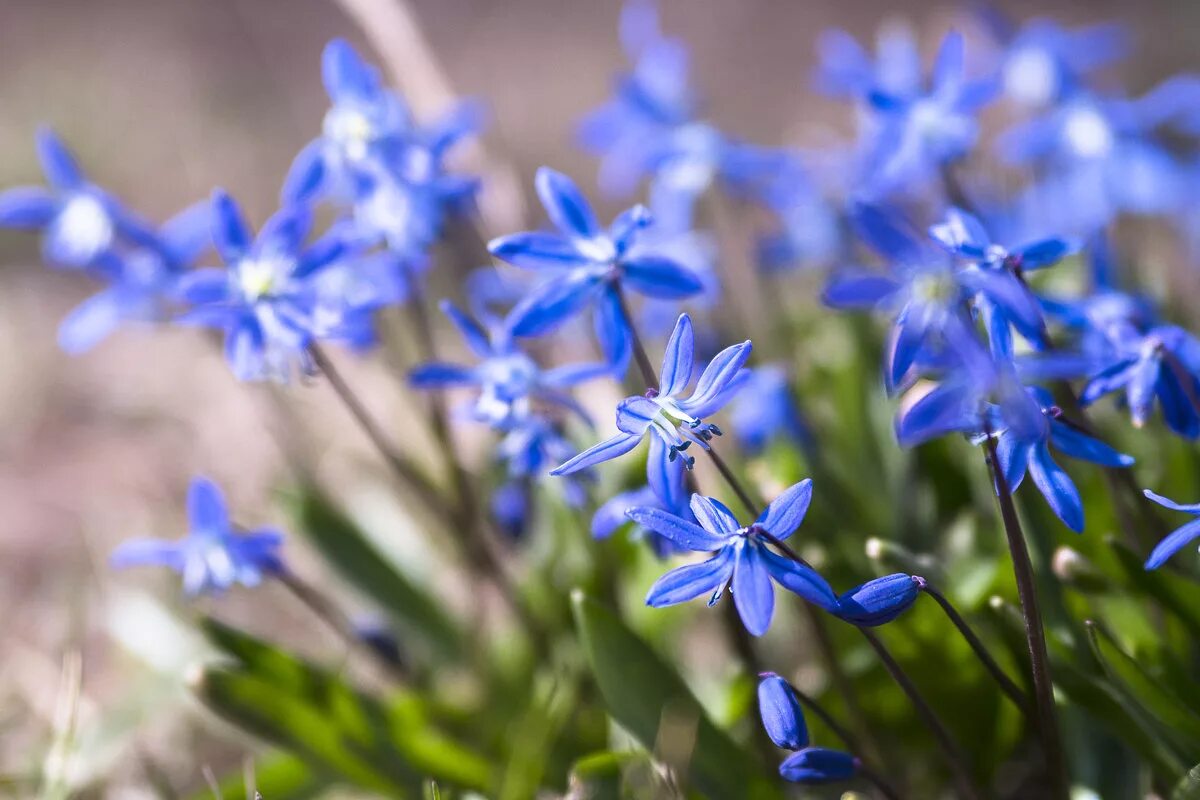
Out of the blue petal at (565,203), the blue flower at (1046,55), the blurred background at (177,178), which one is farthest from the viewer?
the blurred background at (177,178)

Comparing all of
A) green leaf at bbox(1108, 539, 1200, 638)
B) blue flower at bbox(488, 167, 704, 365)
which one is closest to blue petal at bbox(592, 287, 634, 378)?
blue flower at bbox(488, 167, 704, 365)

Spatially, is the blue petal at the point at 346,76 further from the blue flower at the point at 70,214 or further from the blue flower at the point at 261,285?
the blue flower at the point at 70,214

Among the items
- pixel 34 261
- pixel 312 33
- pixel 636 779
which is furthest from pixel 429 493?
pixel 312 33

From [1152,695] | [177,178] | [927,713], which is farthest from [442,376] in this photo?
[177,178]

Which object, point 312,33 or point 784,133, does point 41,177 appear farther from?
point 784,133


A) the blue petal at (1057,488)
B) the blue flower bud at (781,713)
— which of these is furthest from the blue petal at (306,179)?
the blue petal at (1057,488)

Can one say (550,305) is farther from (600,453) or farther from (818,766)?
(818,766)
